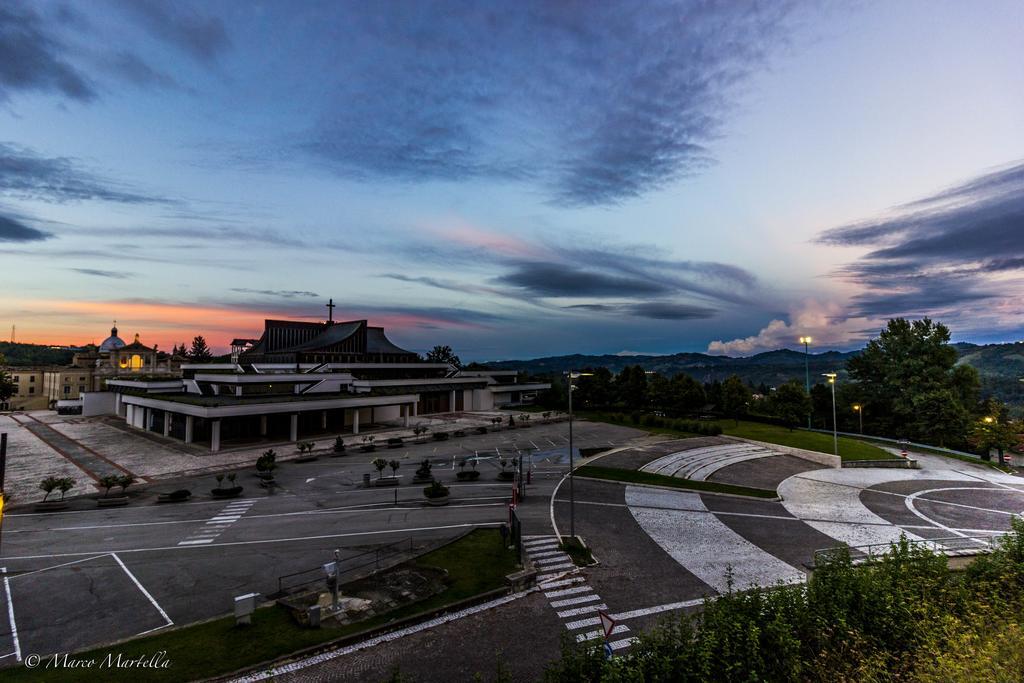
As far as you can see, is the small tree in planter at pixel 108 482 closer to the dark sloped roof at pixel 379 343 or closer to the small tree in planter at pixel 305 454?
the small tree in planter at pixel 305 454

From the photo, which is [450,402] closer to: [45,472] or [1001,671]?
[45,472]

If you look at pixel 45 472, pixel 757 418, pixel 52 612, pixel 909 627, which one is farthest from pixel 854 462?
pixel 45 472

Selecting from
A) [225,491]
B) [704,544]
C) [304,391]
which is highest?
[304,391]

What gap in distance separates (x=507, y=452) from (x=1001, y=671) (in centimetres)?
4409

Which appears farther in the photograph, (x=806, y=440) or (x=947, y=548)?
(x=806, y=440)

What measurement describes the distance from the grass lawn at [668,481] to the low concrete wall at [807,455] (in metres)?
15.3

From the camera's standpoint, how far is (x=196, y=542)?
85.3 feet

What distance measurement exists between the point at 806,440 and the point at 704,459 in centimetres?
1885

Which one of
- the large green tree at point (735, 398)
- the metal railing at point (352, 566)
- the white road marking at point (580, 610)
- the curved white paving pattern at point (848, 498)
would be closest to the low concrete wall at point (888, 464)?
the curved white paving pattern at point (848, 498)

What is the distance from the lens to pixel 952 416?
198ft

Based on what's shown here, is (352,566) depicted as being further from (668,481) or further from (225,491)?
(668,481)

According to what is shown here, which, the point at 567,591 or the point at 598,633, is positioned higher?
the point at 598,633
